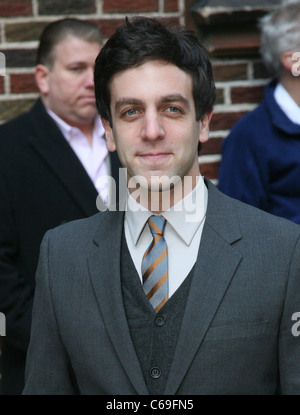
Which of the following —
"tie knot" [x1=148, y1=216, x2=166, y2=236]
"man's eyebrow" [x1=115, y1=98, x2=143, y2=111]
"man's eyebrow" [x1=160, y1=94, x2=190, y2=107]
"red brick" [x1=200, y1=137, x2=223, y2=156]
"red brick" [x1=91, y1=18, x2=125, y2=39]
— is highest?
"man's eyebrow" [x1=160, y1=94, x2=190, y2=107]

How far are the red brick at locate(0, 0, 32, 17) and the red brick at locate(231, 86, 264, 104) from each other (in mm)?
975

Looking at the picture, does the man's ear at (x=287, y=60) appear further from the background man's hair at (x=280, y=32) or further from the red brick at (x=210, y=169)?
the red brick at (x=210, y=169)

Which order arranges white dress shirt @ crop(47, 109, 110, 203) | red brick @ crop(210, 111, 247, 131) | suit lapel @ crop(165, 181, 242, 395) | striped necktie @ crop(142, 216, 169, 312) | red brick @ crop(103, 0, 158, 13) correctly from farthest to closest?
red brick @ crop(210, 111, 247, 131)
red brick @ crop(103, 0, 158, 13)
white dress shirt @ crop(47, 109, 110, 203)
striped necktie @ crop(142, 216, 169, 312)
suit lapel @ crop(165, 181, 242, 395)

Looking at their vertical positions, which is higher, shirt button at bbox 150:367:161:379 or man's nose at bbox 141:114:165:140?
man's nose at bbox 141:114:165:140

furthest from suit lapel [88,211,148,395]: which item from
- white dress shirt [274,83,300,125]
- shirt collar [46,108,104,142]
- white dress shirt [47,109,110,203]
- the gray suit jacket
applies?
white dress shirt [274,83,300,125]

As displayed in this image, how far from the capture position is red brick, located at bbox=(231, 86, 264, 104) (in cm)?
374

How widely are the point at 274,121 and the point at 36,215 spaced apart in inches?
41.3

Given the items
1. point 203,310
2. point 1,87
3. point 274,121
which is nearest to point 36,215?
point 1,87

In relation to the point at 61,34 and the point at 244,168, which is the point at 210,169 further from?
A: the point at 61,34

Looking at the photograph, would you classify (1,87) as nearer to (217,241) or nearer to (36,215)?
(36,215)

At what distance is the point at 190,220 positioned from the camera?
2.23 meters

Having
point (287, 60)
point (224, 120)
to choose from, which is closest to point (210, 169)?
point (224, 120)

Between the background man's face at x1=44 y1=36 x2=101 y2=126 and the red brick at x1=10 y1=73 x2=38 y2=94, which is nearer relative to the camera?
the background man's face at x1=44 y1=36 x2=101 y2=126

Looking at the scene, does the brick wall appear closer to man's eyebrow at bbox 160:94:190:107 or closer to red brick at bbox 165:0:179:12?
red brick at bbox 165:0:179:12
